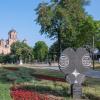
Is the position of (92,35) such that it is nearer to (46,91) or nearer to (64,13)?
(64,13)

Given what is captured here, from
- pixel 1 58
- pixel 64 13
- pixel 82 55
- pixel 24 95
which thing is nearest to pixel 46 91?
pixel 82 55

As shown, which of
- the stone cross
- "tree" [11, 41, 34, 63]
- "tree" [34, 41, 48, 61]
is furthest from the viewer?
"tree" [34, 41, 48, 61]

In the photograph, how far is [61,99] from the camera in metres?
15.1

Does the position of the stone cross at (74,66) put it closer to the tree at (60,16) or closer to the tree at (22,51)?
the tree at (60,16)

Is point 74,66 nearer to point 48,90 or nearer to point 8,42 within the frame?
point 48,90

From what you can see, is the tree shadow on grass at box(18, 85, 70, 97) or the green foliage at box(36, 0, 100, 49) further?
the green foliage at box(36, 0, 100, 49)

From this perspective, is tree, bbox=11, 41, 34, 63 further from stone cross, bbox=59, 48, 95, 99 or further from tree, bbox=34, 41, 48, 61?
stone cross, bbox=59, 48, 95, 99

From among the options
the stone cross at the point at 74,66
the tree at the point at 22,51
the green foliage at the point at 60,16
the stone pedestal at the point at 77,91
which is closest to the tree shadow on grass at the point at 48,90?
the stone pedestal at the point at 77,91

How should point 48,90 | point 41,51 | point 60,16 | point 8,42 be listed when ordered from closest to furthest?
point 48,90 → point 60,16 → point 41,51 → point 8,42

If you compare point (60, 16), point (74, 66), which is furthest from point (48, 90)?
point (60, 16)

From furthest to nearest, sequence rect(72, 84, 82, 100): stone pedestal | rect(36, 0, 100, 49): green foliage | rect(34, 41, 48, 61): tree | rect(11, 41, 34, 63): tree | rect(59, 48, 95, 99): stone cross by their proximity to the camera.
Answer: rect(34, 41, 48, 61): tree → rect(11, 41, 34, 63): tree → rect(36, 0, 100, 49): green foliage → rect(59, 48, 95, 99): stone cross → rect(72, 84, 82, 100): stone pedestal

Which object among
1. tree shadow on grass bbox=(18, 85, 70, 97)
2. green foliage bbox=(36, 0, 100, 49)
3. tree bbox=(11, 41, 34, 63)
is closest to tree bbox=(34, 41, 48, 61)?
tree bbox=(11, 41, 34, 63)

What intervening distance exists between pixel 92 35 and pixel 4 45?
332 feet

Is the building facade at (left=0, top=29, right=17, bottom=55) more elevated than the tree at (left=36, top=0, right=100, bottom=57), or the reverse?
the building facade at (left=0, top=29, right=17, bottom=55)
